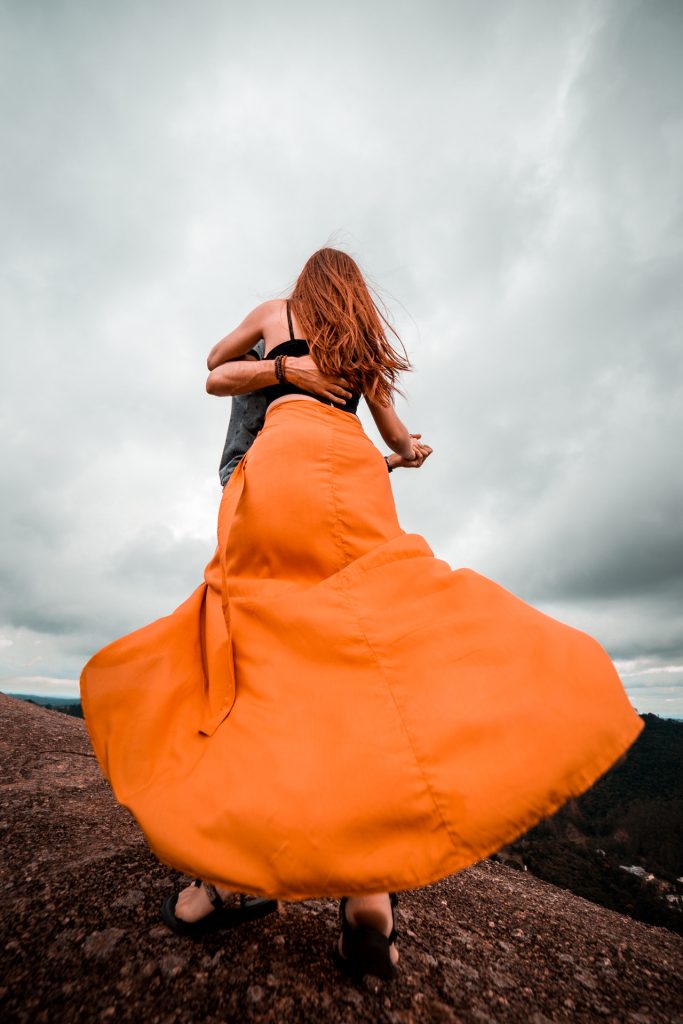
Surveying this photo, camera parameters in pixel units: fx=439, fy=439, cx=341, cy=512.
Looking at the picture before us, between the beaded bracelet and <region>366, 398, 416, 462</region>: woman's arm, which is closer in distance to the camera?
the beaded bracelet

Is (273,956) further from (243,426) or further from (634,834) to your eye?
Result: (634,834)

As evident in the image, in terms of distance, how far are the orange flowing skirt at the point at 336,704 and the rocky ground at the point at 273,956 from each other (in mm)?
721

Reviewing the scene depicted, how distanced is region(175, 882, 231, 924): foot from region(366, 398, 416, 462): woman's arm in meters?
2.16

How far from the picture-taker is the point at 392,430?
244cm

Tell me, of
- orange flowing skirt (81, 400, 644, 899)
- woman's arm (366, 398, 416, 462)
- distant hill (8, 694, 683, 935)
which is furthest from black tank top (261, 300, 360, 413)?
distant hill (8, 694, 683, 935)

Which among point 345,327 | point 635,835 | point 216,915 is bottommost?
point 635,835

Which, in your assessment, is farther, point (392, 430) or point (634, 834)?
point (634, 834)

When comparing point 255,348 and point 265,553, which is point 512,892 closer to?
point 265,553

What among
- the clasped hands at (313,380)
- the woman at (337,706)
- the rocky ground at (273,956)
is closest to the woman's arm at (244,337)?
the clasped hands at (313,380)

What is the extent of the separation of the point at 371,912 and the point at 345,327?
232 cm

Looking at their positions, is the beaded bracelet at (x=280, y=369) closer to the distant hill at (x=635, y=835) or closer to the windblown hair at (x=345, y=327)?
the windblown hair at (x=345, y=327)

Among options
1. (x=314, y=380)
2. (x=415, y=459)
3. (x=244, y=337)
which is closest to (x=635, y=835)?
(x=415, y=459)

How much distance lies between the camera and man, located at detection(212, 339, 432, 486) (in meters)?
2.05

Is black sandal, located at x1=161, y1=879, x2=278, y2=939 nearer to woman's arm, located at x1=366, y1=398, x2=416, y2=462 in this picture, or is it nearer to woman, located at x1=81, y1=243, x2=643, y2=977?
woman, located at x1=81, y1=243, x2=643, y2=977
